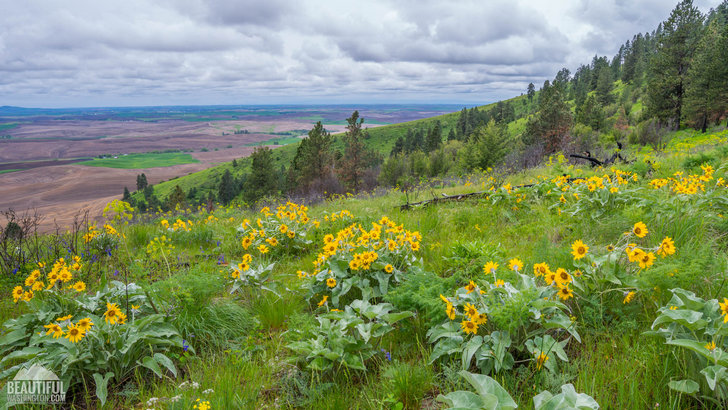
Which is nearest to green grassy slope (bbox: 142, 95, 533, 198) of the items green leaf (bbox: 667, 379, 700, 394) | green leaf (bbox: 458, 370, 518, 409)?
green leaf (bbox: 667, 379, 700, 394)

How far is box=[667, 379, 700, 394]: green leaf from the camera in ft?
4.54

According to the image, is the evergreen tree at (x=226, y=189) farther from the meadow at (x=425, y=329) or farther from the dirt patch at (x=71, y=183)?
the meadow at (x=425, y=329)

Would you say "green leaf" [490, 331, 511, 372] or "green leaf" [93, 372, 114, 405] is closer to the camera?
"green leaf" [490, 331, 511, 372]

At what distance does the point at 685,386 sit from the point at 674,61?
4700 centimetres

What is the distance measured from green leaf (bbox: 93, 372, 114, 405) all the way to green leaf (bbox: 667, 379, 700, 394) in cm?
290

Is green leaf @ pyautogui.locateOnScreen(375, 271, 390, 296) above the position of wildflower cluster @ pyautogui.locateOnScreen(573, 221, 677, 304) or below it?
below

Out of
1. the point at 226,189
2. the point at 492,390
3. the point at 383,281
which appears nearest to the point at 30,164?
the point at 226,189

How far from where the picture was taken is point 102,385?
6.74ft

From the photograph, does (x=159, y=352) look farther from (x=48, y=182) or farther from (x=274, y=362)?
(x=48, y=182)

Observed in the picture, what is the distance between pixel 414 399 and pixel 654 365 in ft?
3.81

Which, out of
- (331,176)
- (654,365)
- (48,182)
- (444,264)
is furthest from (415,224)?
(48,182)

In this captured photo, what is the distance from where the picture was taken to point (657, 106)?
35594 millimetres

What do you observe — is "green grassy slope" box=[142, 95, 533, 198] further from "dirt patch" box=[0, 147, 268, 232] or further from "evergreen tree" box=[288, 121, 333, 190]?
"evergreen tree" box=[288, 121, 333, 190]

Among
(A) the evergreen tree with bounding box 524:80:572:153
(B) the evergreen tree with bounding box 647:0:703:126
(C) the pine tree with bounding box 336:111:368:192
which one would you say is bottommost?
(C) the pine tree with bounding box 336:111:368:192
